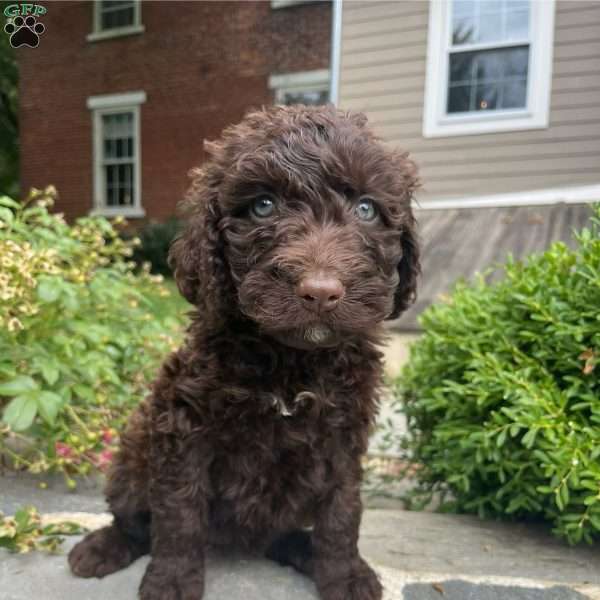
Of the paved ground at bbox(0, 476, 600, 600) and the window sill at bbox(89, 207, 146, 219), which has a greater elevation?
the window sill at bbox(89, 207, 146, 219)

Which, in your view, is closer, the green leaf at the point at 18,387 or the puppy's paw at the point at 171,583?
the puppy's paw at the point at 171,583

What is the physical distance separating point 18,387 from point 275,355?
36.4 inches

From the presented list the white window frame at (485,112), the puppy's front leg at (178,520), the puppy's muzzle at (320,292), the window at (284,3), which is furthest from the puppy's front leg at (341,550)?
the window at (284,3)

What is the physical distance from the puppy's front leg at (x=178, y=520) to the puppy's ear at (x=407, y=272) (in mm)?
701

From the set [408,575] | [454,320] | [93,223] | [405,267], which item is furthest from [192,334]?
[93,223]

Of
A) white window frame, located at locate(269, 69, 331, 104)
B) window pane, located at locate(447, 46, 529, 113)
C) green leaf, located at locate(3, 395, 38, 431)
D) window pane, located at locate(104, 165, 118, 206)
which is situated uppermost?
white window frame, located at locate(269, 69, 331, 104)

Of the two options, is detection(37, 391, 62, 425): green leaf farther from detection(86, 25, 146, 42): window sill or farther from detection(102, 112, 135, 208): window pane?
detection(102, 112, 135, 208): window pane

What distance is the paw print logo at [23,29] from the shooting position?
3.33 metres

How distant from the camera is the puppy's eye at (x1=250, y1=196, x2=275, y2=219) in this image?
1.61m

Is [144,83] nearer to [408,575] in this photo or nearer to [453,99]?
[453,99]

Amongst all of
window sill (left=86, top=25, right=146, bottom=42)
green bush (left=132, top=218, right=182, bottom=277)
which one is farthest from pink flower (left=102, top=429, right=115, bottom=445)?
green bush (left=132, top=218, right=182, bottom=277)

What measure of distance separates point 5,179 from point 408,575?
1139 cm

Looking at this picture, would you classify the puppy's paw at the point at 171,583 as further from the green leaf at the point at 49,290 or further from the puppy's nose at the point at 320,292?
the green leaf at the point at 49,290

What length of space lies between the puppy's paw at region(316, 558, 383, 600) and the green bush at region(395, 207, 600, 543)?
2.05ft
